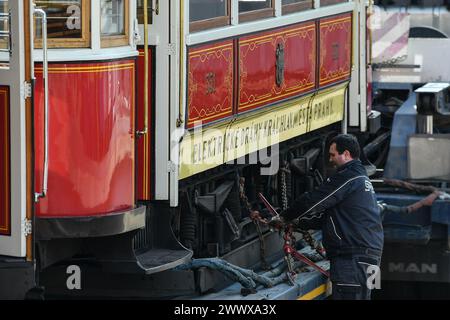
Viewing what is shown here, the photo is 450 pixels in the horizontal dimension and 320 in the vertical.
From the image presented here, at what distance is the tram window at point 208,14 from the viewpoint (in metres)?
8.08

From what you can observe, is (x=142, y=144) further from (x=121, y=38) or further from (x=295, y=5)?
(x=295, y=5)

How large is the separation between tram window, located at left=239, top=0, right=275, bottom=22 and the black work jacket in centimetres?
107

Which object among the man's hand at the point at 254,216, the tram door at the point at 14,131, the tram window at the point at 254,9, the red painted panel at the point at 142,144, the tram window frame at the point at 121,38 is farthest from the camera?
the man's hand at the point at 254,216

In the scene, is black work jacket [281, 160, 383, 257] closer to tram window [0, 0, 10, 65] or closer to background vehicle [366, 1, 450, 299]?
background vehicle [366, 1, 450, 299]

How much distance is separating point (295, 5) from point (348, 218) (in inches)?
71.4

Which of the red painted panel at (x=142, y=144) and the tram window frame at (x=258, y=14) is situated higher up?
the tram window frame at (x=258, y=14)

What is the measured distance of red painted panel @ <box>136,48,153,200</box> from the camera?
778 centimetres

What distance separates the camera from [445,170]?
10.5m

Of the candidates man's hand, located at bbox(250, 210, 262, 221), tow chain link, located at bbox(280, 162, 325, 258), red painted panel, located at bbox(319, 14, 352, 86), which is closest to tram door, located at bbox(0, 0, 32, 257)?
man's hand, located at bbox(250, 210, 262, 221)

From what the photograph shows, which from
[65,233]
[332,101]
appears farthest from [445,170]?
[65,233]

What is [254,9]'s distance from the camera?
8.93m

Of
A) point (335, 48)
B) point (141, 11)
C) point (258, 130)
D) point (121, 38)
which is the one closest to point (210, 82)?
point (141, 11)

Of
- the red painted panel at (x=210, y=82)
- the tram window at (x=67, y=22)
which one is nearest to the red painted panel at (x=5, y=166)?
the tram window at (x=67, y=22)

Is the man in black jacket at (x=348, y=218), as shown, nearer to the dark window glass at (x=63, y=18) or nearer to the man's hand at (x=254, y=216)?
the man's hand at (x=254, y=216)
